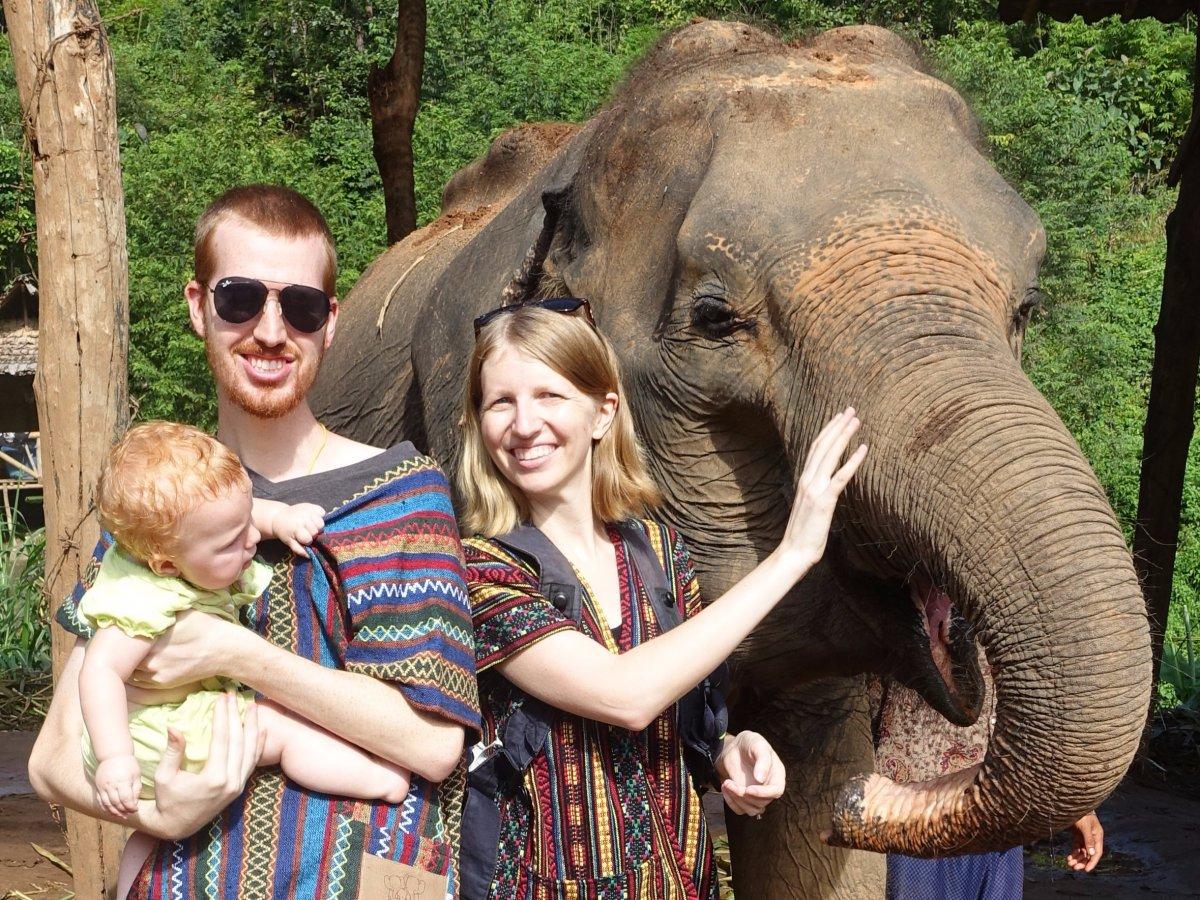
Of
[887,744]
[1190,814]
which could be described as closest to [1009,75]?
[1190,814]

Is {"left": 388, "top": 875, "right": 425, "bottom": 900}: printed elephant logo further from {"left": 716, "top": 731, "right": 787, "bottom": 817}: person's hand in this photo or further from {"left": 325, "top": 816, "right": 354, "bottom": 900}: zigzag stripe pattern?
{"left": 716, "top": 731, "right": 787, "bottom": 817}: person's hand

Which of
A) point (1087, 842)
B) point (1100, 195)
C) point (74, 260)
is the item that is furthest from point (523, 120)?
point (1087, 842)

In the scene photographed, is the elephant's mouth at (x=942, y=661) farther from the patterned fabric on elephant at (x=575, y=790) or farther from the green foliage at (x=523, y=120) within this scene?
the green foliage at (x=523, y=120)

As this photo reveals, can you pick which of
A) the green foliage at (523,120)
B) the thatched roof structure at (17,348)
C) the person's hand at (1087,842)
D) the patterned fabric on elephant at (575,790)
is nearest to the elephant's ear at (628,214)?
the patterned fabric on elephant at (575,790)

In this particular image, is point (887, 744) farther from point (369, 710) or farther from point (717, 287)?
point (369, 710)

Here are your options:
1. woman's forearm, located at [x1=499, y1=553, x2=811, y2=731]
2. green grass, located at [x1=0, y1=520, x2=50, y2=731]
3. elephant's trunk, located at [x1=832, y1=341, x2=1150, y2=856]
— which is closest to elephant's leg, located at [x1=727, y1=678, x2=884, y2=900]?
elephant's trunk, located at [x1=832, y1=341, x2=1150, y2=856]

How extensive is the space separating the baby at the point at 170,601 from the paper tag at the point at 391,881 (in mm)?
91

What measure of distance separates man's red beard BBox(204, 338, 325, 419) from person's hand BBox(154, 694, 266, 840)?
43 cm

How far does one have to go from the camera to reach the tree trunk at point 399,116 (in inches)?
281

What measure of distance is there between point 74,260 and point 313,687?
2.06 metres

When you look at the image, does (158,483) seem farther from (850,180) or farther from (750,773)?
(850,180)

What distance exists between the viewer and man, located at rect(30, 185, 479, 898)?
81.9 inches

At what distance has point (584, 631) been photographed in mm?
2355

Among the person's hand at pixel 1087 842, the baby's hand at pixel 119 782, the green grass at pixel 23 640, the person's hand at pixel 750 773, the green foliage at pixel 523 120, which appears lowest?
the green foliage at pixel 523 120
